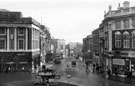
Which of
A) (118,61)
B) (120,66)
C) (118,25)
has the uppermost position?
(118,25)

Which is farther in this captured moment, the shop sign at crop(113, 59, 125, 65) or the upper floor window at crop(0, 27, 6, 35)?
the upper floor window at crop(0, 27, 6, 35)

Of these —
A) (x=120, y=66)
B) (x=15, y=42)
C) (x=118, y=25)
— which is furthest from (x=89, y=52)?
(x=120, y=66)

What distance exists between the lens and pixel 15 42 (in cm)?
5722

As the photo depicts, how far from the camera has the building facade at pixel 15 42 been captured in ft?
185

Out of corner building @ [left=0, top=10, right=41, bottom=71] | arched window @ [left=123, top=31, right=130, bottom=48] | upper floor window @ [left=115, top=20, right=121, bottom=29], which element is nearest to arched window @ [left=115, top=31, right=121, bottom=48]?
upper floor window @ [left=115, top=20, right=121, bottom=29]

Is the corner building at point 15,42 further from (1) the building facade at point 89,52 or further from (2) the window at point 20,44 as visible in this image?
(1) the building facade at point 89,52

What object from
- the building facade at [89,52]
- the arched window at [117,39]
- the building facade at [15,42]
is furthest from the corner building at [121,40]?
the building facade at [89,52]

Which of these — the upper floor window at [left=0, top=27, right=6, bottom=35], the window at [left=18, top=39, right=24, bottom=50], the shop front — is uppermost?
the upper floor window at [left=0, top=27, right=6, bottom=35]

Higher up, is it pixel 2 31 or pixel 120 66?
pixel 2 31

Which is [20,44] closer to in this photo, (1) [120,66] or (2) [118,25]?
(2) [118,25]

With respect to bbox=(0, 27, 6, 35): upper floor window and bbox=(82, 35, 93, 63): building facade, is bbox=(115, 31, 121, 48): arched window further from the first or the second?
bbox=(82, 35, 93, 63): building facade

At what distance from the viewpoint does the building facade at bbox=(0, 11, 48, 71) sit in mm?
56531

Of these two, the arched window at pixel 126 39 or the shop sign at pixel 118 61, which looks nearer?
the arched window at pixel 126 39

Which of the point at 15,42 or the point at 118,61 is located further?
the point at 15,42
